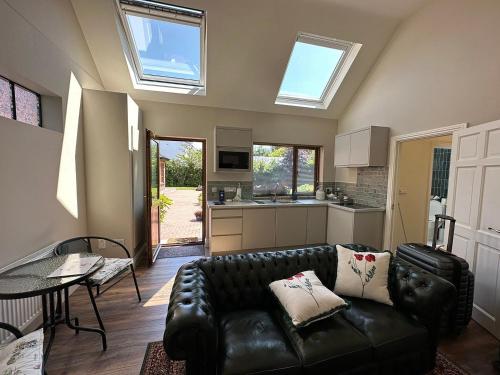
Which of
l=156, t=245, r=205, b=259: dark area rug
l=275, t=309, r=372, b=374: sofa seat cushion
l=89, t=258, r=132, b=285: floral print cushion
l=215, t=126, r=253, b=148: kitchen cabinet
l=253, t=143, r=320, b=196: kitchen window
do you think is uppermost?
l=215, t=126, r=253, b=148: kitchen cabinet

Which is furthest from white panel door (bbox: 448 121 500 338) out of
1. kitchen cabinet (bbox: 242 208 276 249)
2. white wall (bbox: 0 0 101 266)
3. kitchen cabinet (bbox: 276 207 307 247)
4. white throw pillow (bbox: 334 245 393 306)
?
white wall (bbox: 0 0 101 266)

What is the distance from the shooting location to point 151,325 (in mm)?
2158

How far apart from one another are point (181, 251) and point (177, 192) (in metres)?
1.85

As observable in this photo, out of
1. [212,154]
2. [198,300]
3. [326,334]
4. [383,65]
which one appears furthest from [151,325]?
[383,65]

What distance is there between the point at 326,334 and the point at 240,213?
7.99 ft

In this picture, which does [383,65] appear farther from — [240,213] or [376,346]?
[376,346]

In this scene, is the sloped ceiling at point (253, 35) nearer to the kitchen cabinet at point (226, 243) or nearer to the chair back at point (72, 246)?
the kitchen cabinet at point (226, 243)

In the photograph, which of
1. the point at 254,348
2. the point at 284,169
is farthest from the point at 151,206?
the point at 254,348

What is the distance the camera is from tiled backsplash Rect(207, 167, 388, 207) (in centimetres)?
369

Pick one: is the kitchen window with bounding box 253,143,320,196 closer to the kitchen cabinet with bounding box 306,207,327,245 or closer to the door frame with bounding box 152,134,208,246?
the kitchen cabinet with bounding box 306,207,327,245

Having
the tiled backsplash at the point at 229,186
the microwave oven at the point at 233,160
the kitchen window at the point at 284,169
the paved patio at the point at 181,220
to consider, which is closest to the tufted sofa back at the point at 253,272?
the microwave oven at the point at 233,160

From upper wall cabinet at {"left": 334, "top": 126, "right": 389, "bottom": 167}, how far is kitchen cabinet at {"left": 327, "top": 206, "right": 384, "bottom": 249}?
79 centimetres

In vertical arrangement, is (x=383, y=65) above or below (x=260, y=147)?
above

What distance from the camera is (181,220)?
5.50 metres
